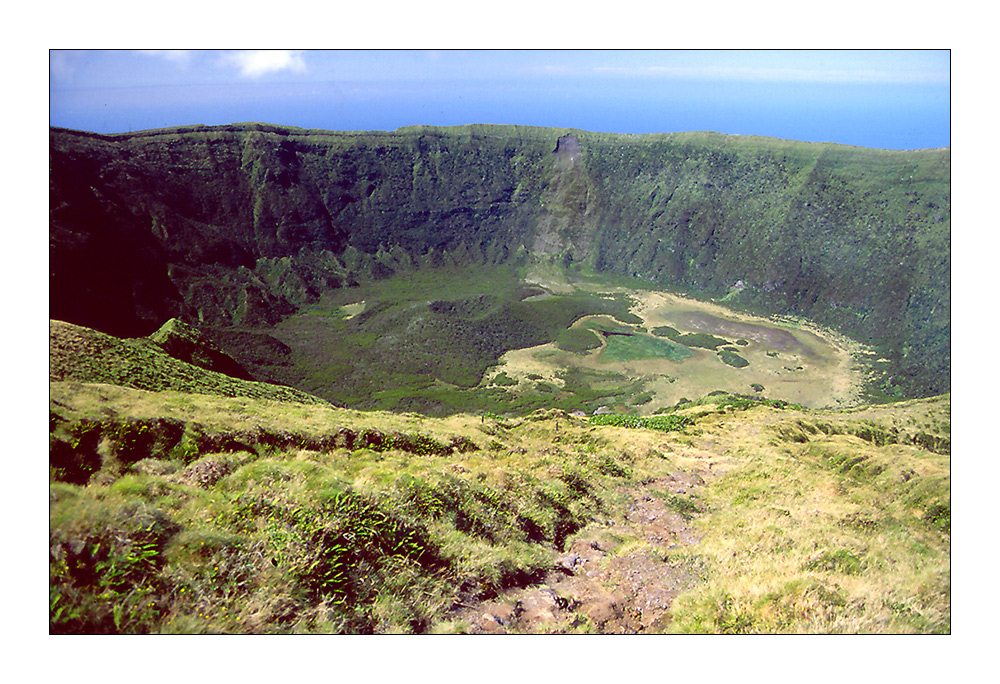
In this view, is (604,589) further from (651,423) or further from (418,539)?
(651,423)

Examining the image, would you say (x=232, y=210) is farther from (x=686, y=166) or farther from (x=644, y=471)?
(x=644, y=471)

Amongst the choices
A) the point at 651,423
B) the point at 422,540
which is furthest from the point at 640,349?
the point at 422,540

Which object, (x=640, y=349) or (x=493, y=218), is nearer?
(x=640, y=349)

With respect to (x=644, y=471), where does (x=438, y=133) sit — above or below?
above

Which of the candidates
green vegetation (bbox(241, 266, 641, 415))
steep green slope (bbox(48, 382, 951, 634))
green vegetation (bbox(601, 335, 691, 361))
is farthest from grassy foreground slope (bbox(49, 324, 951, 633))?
green vegetation (bbox(601, 335, 691, 361))

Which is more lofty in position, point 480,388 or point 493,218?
point 493,218
